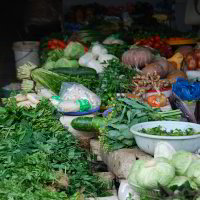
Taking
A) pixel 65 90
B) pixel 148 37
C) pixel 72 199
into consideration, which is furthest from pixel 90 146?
pixel 148 37

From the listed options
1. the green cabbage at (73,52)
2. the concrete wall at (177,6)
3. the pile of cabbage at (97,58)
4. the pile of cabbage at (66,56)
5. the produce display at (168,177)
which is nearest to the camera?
the produce display at (168,177)

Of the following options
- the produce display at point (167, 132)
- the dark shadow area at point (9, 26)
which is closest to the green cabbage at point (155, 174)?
the produce display at point (167, 132)

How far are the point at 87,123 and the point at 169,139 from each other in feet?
4.42

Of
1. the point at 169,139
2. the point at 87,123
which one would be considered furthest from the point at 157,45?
the point at 169,139

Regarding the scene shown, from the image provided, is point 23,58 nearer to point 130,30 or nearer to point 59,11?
point 59,11

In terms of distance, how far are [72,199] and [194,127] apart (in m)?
1.25

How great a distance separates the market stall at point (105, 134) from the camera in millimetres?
3039

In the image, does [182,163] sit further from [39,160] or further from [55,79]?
[55,79]

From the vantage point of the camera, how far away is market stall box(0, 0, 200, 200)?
304cm

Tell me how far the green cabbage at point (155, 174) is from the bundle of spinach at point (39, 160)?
547mm

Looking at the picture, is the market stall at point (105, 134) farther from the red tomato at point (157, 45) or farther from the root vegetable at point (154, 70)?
the red tomato at point (157, 45)

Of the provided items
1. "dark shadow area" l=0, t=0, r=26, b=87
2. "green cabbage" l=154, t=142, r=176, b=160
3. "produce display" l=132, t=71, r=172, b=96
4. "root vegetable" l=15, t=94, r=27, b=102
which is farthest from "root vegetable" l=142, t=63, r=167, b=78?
"dark shadow area" l=0, t=0, r=26, b=87

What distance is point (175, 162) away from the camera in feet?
9.80

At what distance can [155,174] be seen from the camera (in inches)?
111
